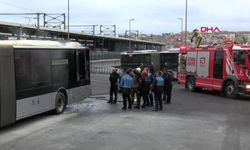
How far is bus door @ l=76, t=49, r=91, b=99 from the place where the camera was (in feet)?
39.3

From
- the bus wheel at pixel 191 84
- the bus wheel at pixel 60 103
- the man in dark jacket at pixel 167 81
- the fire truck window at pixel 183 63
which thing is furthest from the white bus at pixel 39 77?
the fire truck window at pixel 183 63

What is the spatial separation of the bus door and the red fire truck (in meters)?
7.54

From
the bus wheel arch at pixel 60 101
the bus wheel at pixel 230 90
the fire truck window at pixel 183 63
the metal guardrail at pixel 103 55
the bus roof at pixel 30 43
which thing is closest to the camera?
the bus roof at pixel 30 43

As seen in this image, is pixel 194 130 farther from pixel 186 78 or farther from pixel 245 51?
pixel 186 78

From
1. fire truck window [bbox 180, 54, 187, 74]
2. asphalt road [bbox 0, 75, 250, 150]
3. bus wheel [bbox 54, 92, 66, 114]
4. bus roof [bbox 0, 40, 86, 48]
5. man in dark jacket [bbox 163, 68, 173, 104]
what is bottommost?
asphalt road [bbox 0, 75, 250, 150]

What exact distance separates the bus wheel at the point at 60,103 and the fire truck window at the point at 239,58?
29.3 feet

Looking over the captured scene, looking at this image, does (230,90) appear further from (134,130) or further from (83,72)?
(134,130)

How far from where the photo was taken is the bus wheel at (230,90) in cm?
1475

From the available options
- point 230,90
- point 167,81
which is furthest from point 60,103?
point 230,90

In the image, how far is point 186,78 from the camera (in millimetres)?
19156

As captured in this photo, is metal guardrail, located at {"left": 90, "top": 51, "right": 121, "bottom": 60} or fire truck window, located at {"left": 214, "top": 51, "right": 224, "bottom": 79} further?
metal guardrail, located at {"left": 90, "top": 51, "right": 121, "bottom": 60}

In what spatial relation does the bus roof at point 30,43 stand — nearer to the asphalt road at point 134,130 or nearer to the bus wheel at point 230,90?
the asphalt road at point 134,130

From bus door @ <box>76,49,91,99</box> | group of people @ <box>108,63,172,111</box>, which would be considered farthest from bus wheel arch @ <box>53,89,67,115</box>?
group of people @ <box>108,63,172,111</box>

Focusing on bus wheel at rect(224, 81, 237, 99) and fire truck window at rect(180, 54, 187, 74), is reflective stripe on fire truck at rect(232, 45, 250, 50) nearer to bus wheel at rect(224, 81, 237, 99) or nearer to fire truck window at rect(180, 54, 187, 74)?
bus wheel at rect(224, 81, 237, 99)
